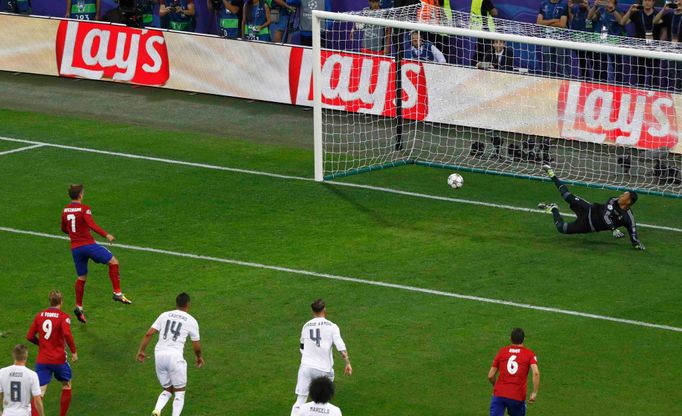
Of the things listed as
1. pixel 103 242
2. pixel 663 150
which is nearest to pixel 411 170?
pixel 663 150

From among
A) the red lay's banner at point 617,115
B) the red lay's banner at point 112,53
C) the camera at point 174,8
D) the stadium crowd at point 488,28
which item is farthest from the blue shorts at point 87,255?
the camera at point 174,8

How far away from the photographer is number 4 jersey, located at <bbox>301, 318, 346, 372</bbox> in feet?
54.0

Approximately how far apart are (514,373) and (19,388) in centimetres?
544

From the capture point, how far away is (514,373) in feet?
51.9

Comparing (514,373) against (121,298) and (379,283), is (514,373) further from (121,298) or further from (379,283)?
(121,298)

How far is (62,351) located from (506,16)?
1923cm

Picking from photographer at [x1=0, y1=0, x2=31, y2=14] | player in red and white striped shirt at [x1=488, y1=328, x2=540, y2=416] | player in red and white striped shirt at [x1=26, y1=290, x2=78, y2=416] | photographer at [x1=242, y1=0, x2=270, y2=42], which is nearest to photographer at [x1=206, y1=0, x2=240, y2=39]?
photographer at [x1=242, y1=0, x2=270, y2=42]

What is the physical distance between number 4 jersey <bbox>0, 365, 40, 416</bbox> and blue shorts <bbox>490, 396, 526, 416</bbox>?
506cm

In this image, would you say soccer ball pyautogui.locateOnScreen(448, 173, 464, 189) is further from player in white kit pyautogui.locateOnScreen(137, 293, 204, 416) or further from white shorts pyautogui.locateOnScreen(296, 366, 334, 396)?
player in white kit pyautogui.locateOnScreen(137, 293, 204, 416)

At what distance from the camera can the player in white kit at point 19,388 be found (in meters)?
15.2

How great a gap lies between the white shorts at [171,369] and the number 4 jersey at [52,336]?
109 centimetres

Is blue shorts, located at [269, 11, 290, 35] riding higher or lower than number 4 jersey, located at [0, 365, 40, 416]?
higher

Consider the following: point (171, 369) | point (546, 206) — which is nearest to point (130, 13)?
point (546, 206)

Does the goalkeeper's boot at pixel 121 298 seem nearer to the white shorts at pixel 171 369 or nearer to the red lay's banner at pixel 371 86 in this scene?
the white shorts at pixel 171 369
